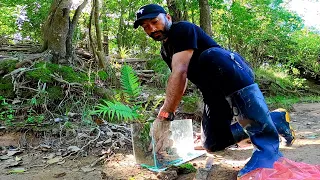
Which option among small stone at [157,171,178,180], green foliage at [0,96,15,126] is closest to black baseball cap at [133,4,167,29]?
small stone at [157,171,178,180]

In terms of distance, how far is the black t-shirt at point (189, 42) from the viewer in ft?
7.34

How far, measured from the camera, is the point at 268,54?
10758 millimetres

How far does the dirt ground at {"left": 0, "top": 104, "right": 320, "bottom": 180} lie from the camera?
261cm

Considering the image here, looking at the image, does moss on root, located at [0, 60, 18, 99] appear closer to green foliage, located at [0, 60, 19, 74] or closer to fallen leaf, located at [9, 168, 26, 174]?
green foliage, located at [0, 60, 19, 74]

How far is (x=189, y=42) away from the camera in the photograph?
7.34 ft

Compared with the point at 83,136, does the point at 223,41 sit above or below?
above

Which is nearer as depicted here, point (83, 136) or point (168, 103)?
point (168, 103)

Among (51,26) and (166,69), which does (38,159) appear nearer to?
(51,26)

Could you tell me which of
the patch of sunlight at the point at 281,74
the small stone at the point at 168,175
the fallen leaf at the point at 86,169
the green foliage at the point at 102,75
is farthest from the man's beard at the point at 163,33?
the patch of sunlight at the point at 281,74

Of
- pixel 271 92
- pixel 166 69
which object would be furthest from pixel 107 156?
pixel 271 92

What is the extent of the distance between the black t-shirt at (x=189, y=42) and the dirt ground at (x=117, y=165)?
2.70ft

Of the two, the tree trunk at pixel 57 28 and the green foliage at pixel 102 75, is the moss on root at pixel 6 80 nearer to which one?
the tree trunk at pixel 57 28

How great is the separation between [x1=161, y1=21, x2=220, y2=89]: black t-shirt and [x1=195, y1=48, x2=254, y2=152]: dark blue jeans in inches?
3.0

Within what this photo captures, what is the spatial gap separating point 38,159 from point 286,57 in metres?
9.01
